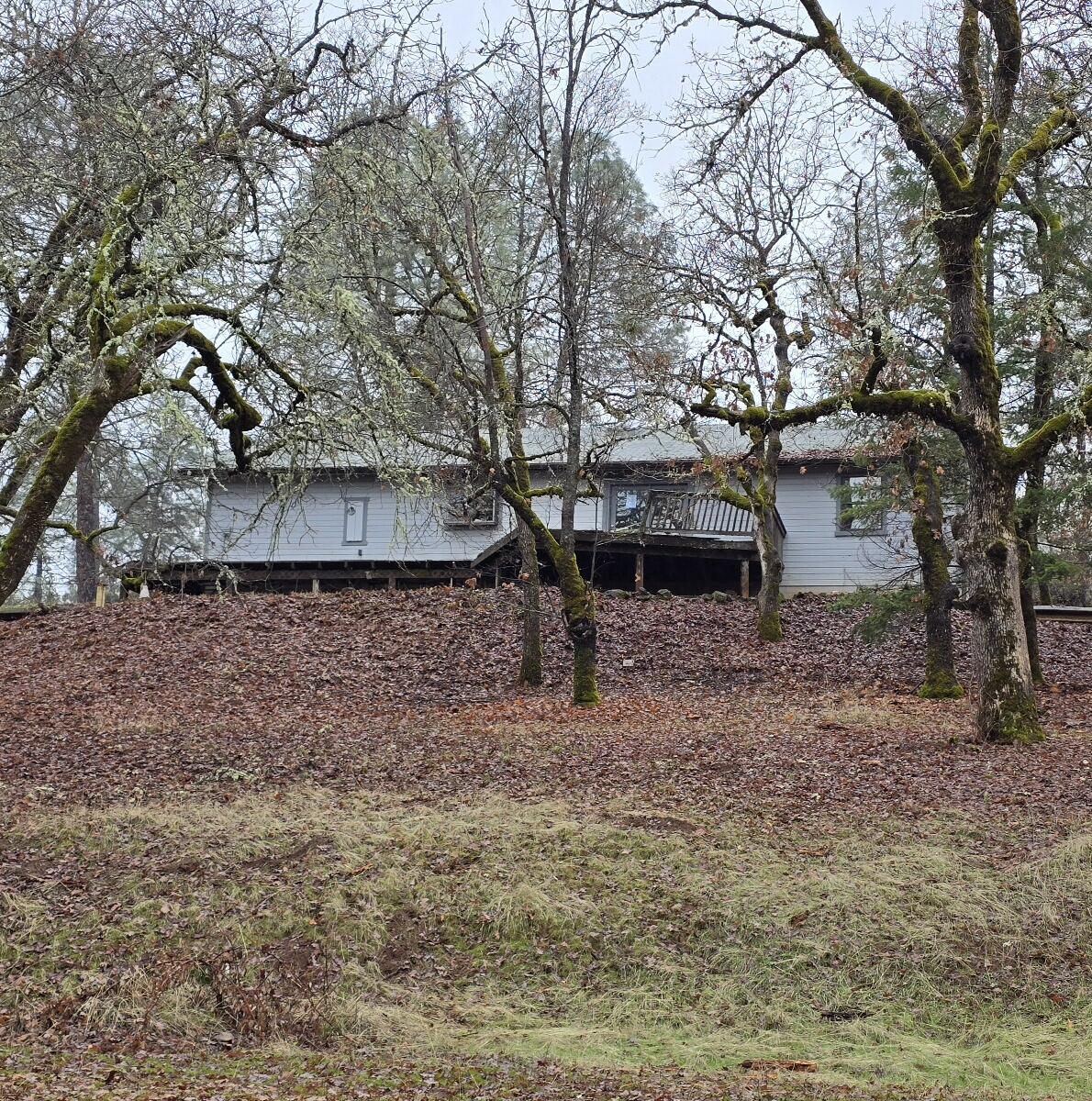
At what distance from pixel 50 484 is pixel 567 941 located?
17.8 ft

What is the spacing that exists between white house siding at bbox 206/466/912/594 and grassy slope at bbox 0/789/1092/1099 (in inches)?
575

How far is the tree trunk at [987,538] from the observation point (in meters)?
12.0

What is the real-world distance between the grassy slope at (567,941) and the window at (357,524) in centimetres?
1530

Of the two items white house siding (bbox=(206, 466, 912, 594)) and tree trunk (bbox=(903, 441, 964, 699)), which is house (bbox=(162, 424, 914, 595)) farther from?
tree trunk (bbox=(903, 441, 964, 699))

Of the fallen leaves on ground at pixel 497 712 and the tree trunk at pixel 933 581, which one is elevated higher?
the tree trunk at pixel 933 581

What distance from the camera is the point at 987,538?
12.1 m

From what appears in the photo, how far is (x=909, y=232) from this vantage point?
41.8 ft

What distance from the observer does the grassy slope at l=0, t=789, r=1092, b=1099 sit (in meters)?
6.87

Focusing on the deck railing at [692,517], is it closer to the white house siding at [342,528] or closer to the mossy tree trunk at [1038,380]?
the white house siding at [342,528]

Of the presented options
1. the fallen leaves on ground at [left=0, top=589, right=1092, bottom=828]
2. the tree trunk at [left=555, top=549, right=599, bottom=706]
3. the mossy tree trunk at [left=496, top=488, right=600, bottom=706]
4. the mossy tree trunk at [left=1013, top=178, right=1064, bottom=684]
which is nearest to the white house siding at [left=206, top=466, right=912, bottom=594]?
the fallen leaves on ground at [left=0, top=589, right=1092, bottom=828]

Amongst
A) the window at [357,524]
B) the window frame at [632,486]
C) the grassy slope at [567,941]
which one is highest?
the window frame at [632,486]

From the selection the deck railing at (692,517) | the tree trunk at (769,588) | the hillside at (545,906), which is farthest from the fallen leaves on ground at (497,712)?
the deck railing at (692,517)

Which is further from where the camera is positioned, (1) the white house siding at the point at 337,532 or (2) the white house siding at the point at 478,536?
(1) the white house siding at the point at 337,532

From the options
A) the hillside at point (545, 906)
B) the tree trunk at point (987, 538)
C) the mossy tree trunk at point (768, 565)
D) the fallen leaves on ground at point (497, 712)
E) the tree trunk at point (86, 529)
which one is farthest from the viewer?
the tree trunk at point (86, 529)
